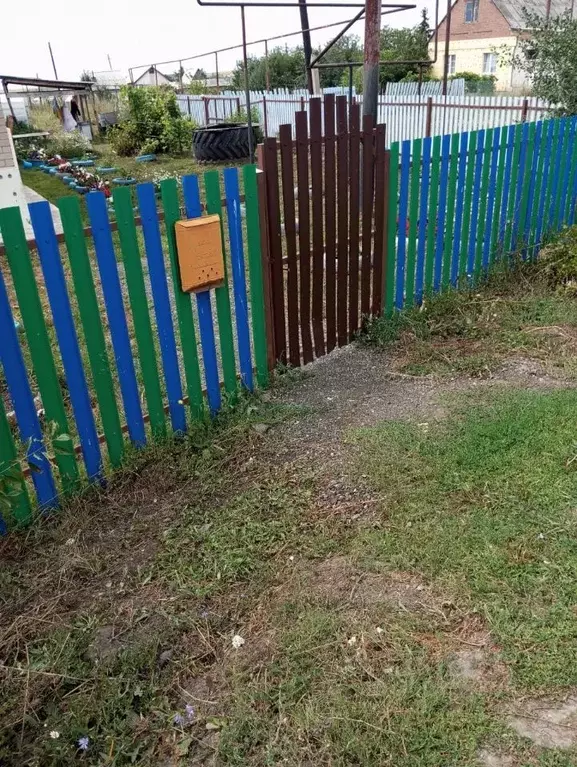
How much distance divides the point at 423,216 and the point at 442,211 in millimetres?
286

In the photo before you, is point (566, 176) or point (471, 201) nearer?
point (471, 201)

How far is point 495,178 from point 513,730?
189 inches

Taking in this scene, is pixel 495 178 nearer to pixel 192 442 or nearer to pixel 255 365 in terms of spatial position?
pixel 255 365

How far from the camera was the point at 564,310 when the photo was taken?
5.12 meters

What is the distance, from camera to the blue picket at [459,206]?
5.13 m

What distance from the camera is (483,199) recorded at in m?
5.50

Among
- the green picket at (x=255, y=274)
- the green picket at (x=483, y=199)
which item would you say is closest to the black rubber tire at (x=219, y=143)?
the green picket at (x=483, y=199)

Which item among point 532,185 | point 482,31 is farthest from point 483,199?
point 482,31

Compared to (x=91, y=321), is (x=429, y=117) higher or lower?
higher

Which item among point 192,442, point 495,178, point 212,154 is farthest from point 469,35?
point 192,442

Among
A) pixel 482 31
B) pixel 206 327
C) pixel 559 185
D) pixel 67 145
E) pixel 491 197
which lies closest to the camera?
pixel 206 327

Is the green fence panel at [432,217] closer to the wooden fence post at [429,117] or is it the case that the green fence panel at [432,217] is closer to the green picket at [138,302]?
the green picket at [138,302]

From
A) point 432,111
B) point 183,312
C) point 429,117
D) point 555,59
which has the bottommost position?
point 183,312

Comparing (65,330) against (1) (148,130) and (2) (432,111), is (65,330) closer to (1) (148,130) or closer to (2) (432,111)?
(2) (432,111)
